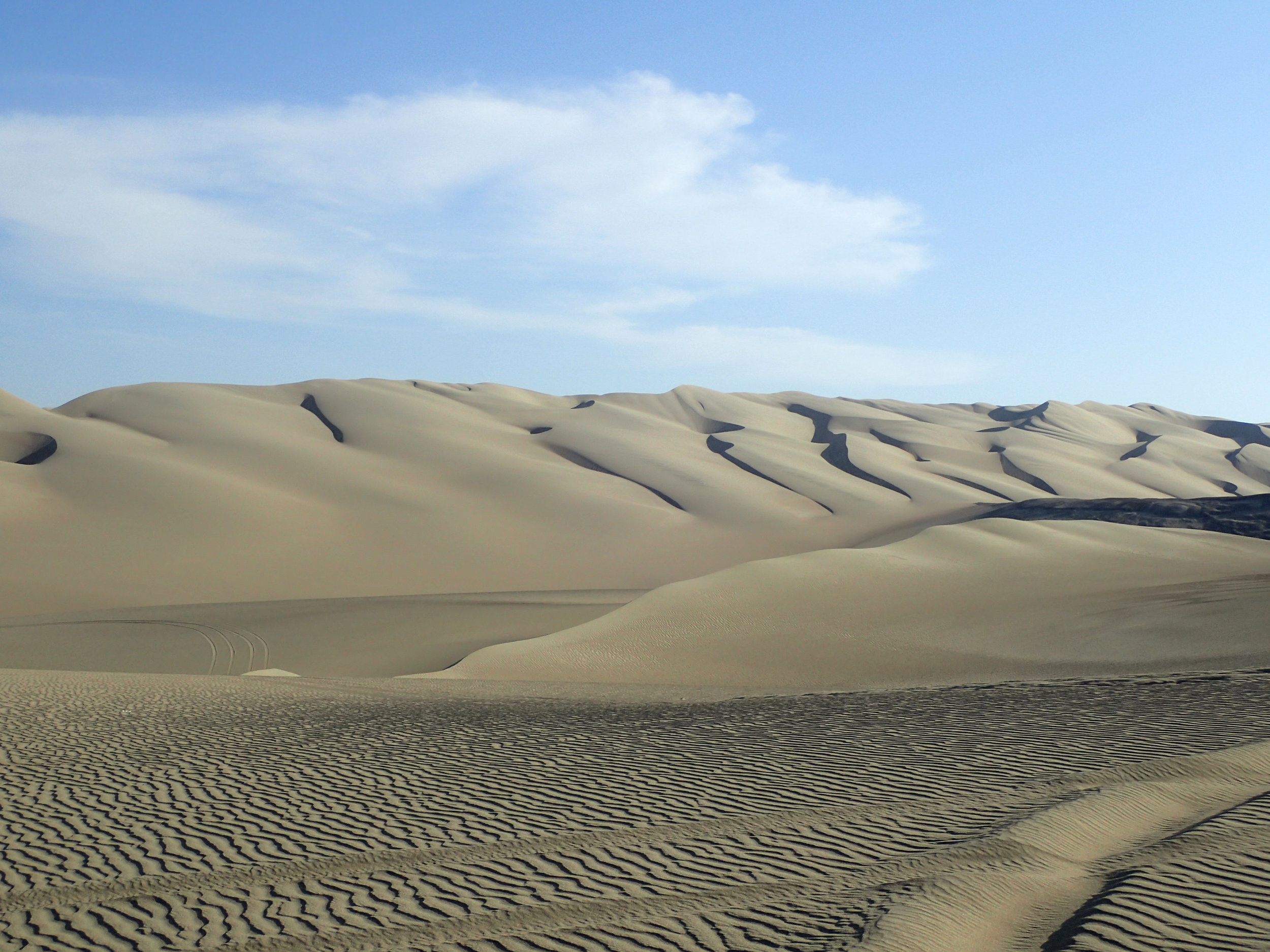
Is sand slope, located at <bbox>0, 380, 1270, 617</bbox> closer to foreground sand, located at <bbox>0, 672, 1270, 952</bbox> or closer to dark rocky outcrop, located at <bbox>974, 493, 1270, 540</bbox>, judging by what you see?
dark rocky outcrop, located at <bbox>974, 493, 1270, 540</bbox>

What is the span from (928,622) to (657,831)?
15.9 m

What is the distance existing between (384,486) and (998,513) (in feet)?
99.1

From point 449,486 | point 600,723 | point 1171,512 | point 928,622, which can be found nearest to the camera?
point 600,723

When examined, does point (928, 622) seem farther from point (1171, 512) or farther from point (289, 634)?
point (1171, 512)

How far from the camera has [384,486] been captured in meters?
46.8

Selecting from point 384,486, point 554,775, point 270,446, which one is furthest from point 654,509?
point 554,775

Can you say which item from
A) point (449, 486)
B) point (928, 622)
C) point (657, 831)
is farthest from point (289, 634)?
point (449, 486)

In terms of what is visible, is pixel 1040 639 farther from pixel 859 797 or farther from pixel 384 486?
pixel 384 486

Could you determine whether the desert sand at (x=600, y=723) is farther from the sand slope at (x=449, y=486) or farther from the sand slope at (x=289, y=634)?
the sand slope at (x=449, y=486)

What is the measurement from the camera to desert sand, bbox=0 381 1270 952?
499 cm

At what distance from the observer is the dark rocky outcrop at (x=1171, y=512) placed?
36719 millimetres

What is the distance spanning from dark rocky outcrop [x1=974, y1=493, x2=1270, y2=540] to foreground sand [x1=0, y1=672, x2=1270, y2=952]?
27442mm

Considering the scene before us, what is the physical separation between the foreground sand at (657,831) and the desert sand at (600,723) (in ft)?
0.11

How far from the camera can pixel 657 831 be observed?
6293 millimetres
